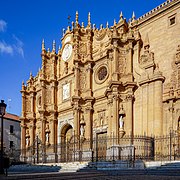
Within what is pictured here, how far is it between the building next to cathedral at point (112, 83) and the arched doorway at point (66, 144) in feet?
0.31

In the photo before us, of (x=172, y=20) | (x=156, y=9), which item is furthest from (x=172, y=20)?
(x=156, y=9)

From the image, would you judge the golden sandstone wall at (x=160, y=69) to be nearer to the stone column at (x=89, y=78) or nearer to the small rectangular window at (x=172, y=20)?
the small rectangular window at (x=172, y=20)

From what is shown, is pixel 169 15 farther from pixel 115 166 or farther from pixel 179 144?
pixel 115 166

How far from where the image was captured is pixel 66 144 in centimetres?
2534

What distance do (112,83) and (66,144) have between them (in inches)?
315

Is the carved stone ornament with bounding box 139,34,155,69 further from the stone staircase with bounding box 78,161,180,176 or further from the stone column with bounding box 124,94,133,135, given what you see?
the stone staircase with bounding box 78,161,180,176

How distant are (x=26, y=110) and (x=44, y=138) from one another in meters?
5.84

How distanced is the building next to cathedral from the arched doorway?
0.10 m

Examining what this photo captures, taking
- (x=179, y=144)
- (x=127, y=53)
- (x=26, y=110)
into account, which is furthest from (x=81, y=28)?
(x=179, y=144)

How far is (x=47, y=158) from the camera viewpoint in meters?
26.9

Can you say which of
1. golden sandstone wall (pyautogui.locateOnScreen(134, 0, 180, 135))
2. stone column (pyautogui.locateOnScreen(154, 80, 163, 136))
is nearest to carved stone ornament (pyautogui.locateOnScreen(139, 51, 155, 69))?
golden sandstone wall (pyautogui.locateOnScreen(134, 0, 180, 135))

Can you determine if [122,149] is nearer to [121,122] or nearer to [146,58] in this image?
[121,122]

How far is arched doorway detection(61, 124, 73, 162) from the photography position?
25.0 meters

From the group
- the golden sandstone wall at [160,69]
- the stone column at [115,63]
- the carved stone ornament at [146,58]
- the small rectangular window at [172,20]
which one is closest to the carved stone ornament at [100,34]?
the stone column at [115,63]
